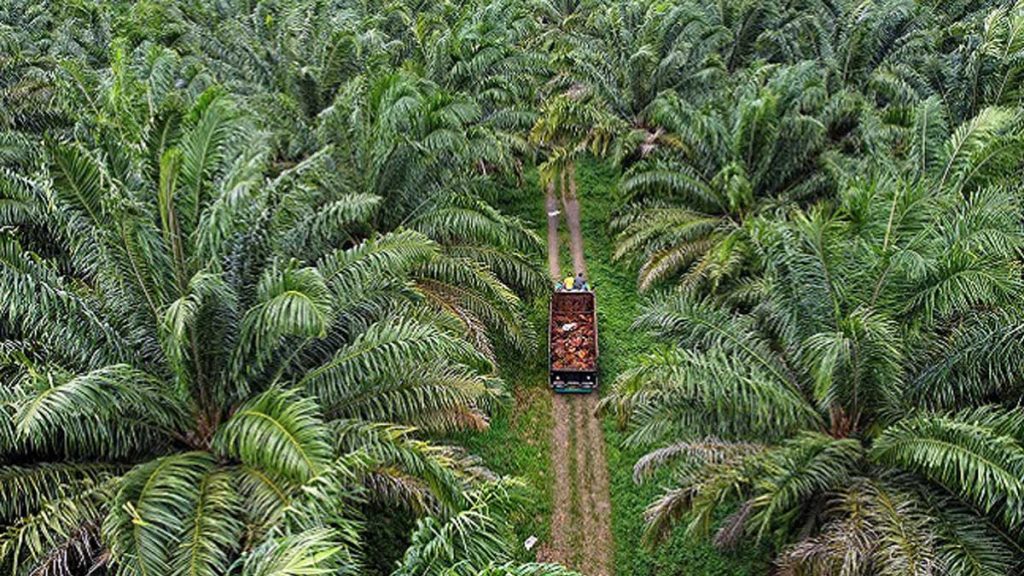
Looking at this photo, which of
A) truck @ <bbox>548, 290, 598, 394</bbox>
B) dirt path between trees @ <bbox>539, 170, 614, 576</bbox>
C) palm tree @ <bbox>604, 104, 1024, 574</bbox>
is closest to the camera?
palm tree @ <bbox>604, 104, 1024, 574</bbox>

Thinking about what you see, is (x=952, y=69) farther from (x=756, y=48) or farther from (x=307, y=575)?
(x=307, y=575)

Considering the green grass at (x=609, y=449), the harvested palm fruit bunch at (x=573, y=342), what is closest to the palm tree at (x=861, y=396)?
the green grass at (x=609, y=449)

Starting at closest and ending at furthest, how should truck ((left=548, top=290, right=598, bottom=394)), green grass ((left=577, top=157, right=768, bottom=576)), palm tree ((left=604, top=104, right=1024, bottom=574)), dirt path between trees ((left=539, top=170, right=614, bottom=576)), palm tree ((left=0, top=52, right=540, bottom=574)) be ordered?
palm tree ((left=0, top=52, right=540, bottom=574)), palm tree ((left=604, top=104, right=1024, bottom=574)), green grass ((left=577, top=157, right=768, bottom=576)), dirt path between trees ((left=539, top=170, right=614, bottom=576)), truck ((left=548, top=290, right=598, bottom=394))

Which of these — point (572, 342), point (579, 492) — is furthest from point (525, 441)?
point (572, 342)

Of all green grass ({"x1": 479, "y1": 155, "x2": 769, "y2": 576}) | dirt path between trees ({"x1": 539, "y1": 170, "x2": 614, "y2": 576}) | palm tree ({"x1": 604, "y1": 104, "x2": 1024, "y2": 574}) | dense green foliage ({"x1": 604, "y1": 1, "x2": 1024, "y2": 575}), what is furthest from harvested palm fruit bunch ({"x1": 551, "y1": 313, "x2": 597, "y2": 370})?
palm tree ({"x1": 604, "y1": 104, "x2": 1024, "y2": 574})

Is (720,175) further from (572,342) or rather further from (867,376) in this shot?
(867,376)

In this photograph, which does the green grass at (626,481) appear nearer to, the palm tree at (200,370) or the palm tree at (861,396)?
the palm tree at (861,396)

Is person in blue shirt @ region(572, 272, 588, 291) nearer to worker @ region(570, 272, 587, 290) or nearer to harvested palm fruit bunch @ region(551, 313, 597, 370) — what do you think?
worker @ region(570, 272, 587, 290)
